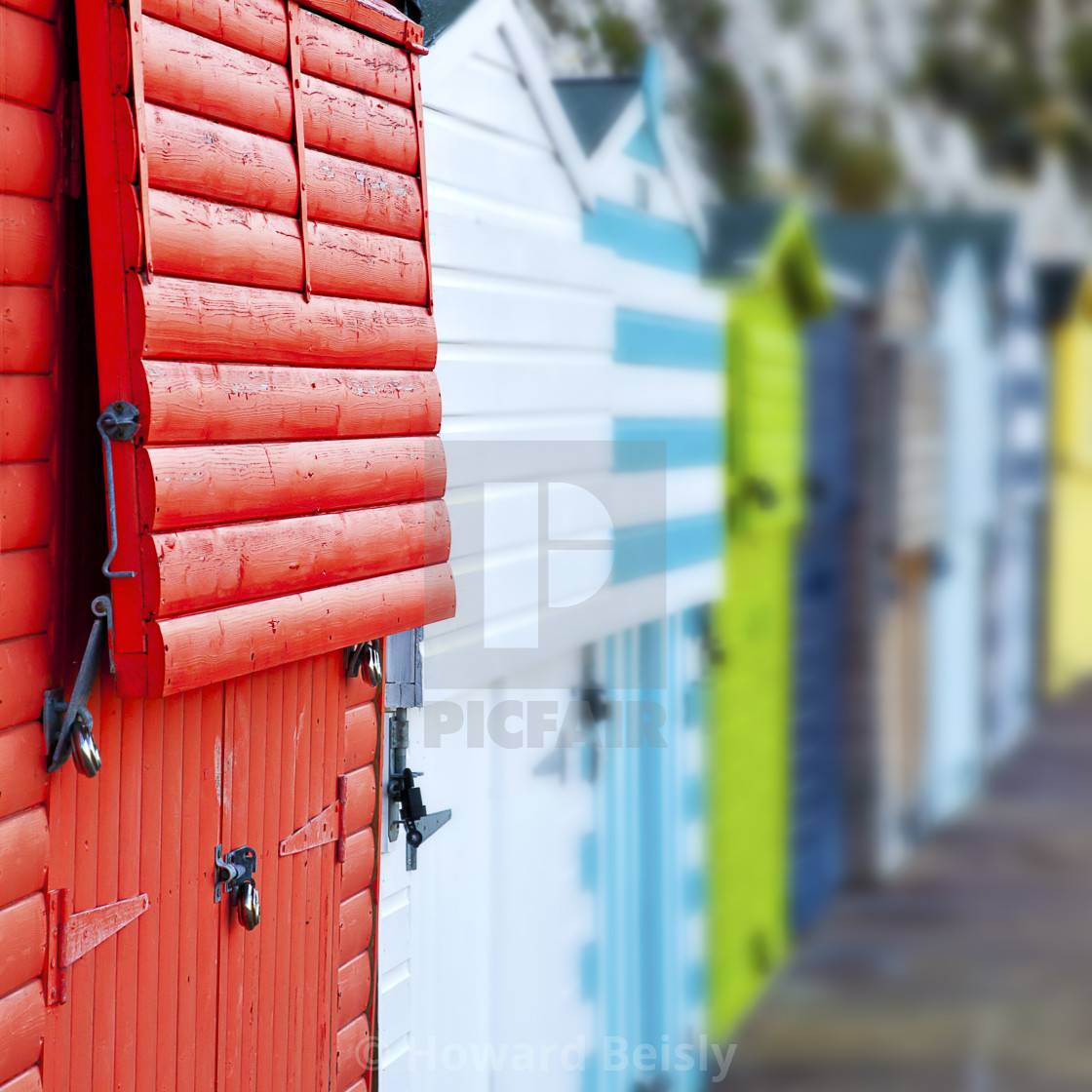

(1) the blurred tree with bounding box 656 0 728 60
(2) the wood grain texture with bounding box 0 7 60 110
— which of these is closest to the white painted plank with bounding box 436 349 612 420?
(2) the wood grain texture with bounding box 0 7 60 110

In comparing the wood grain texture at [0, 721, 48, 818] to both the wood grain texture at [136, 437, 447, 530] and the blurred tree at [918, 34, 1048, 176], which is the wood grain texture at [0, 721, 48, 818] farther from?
the blurred tree at [918, 34, 1048, 176]

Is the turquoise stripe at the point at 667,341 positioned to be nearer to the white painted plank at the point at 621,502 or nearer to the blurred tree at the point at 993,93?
the white painted plank at the point at 621,502

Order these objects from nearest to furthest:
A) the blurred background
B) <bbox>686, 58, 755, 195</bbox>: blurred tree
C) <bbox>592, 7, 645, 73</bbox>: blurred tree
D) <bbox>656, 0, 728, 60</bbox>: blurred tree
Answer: the blurred background < <bbox>592, 7, 645, 73</bbox>: blurred tree < <bbox>656, 0, 728, 60</bbox>: blurred tree < <bbox>686, 58, 755, 195</bbox>: blurred tree

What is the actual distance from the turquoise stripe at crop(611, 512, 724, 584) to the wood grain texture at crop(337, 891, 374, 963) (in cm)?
176

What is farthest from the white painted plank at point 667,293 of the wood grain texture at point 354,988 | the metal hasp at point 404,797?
the wood grain texture at point 354,988

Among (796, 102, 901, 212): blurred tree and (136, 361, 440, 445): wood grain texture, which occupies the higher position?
(796, 102, 901, 212): blurred tree

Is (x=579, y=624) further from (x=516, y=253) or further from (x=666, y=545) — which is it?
(x=516, y=253)

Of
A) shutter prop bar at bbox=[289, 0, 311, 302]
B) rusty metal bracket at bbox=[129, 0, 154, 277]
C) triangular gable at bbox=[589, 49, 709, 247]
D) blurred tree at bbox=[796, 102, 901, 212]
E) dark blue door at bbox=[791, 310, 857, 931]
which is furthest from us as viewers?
blurred tree at bbox=[796, 102, 901, 212]

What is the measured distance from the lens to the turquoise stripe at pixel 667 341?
507 cm

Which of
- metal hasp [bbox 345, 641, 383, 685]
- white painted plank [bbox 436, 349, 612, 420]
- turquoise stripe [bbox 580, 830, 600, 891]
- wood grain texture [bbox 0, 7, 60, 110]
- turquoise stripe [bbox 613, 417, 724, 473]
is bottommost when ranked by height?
turquoise stripe [bbox 580, 830, 600, 891]

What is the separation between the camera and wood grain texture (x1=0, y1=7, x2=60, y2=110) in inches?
84.8

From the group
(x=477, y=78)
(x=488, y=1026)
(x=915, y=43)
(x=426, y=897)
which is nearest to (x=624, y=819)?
(x=488, y=1026)

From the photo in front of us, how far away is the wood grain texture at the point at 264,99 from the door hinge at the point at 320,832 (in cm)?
142

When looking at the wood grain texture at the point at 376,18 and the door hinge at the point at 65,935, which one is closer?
the door hinge at the point at 65,935
